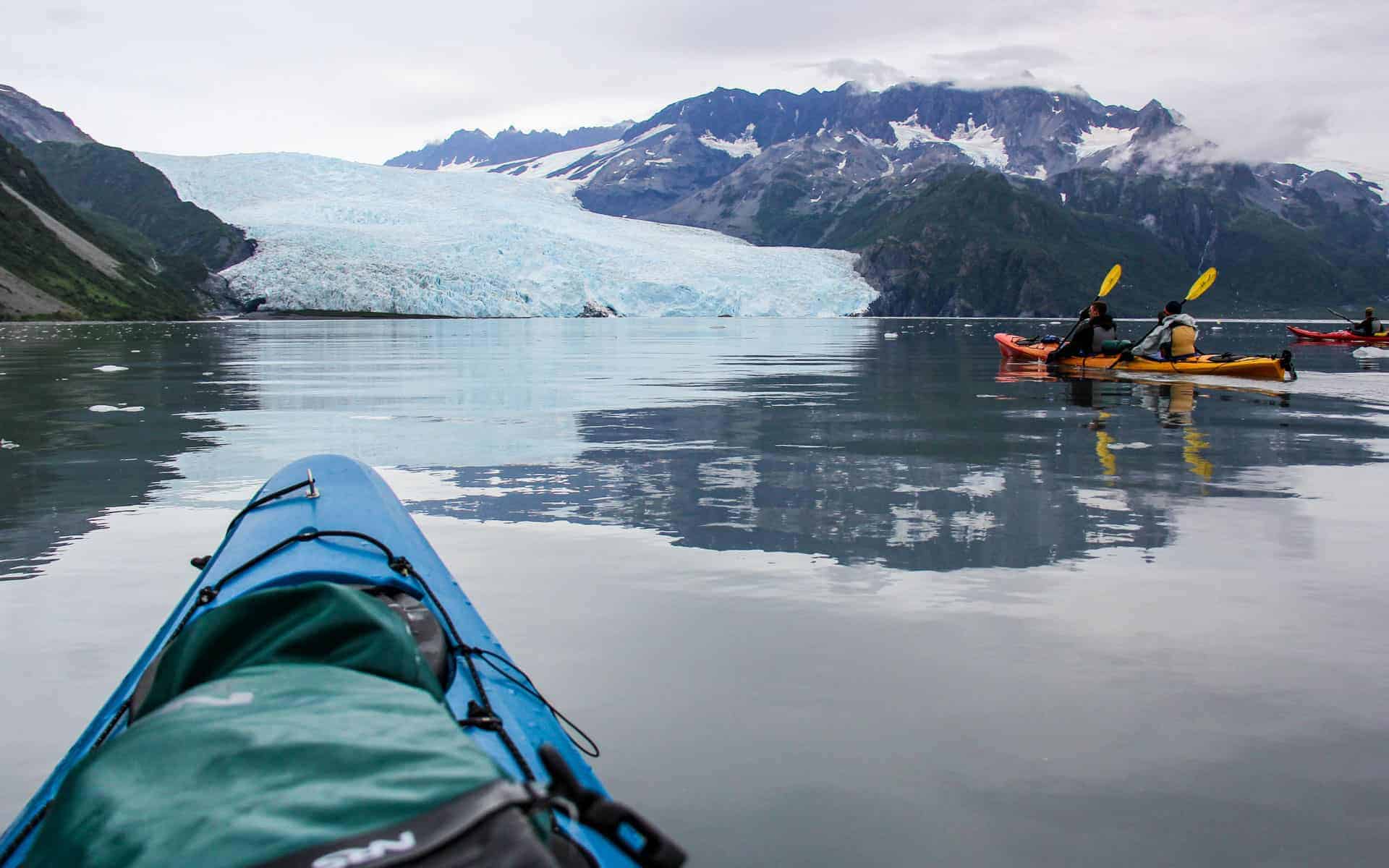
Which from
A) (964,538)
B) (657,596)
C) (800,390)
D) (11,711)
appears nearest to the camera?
(11,711)

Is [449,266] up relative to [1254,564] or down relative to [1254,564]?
up

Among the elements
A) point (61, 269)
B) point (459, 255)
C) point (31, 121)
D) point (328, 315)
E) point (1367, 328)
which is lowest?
point (1367, 328)

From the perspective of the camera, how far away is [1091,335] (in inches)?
950

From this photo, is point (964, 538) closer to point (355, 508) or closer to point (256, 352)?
point (355, 508)

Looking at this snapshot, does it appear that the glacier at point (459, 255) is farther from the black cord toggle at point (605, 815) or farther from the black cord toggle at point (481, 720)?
the black cord toggle at point (605, 815)

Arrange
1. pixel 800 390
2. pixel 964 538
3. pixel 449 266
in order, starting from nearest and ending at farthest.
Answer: pixel 964 538 → pixel 800 390 → pixel 449 266

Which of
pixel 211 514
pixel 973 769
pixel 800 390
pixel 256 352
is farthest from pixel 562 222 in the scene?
pixel 973 769

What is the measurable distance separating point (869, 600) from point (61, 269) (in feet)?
242

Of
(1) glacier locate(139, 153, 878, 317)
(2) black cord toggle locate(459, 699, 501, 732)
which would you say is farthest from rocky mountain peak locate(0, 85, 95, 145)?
(2) black cord toggle locate(459, 699, 501, 732)

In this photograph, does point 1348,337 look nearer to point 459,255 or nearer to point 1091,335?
point 1091,335

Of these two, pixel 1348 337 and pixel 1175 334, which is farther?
pixel 1348 337

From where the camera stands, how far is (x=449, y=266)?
64000 mm

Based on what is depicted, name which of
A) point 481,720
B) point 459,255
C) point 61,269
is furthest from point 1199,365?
point 61,269

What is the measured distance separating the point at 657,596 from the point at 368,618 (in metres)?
3.04
